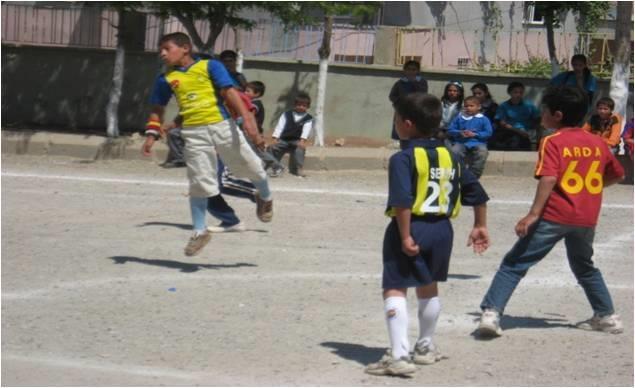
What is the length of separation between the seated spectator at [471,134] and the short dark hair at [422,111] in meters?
7.90

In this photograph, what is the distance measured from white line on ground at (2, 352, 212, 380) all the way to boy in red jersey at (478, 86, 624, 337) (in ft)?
6.51

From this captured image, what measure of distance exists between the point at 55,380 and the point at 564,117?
339cm

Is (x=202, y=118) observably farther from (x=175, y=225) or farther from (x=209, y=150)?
(x=175, y=225)

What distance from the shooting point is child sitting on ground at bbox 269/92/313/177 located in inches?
607

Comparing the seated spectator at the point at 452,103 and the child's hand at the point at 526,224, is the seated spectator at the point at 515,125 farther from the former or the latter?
the child's hand at the point at 526,224

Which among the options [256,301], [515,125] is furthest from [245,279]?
[515,125]

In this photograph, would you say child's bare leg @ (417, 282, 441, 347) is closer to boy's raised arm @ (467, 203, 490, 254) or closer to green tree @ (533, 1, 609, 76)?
boy's raised arm @ (467, 203, 490, 254)

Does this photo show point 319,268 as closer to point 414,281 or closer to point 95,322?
point 95,322

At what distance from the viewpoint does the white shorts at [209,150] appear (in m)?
9.28

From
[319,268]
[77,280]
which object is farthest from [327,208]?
[77,280]

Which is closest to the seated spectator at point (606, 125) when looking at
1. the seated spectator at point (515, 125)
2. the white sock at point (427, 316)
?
the seated spectator at point (515, 125)

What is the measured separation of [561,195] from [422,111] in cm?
138

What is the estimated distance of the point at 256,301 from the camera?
8.27 m

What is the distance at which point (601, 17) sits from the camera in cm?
2227
